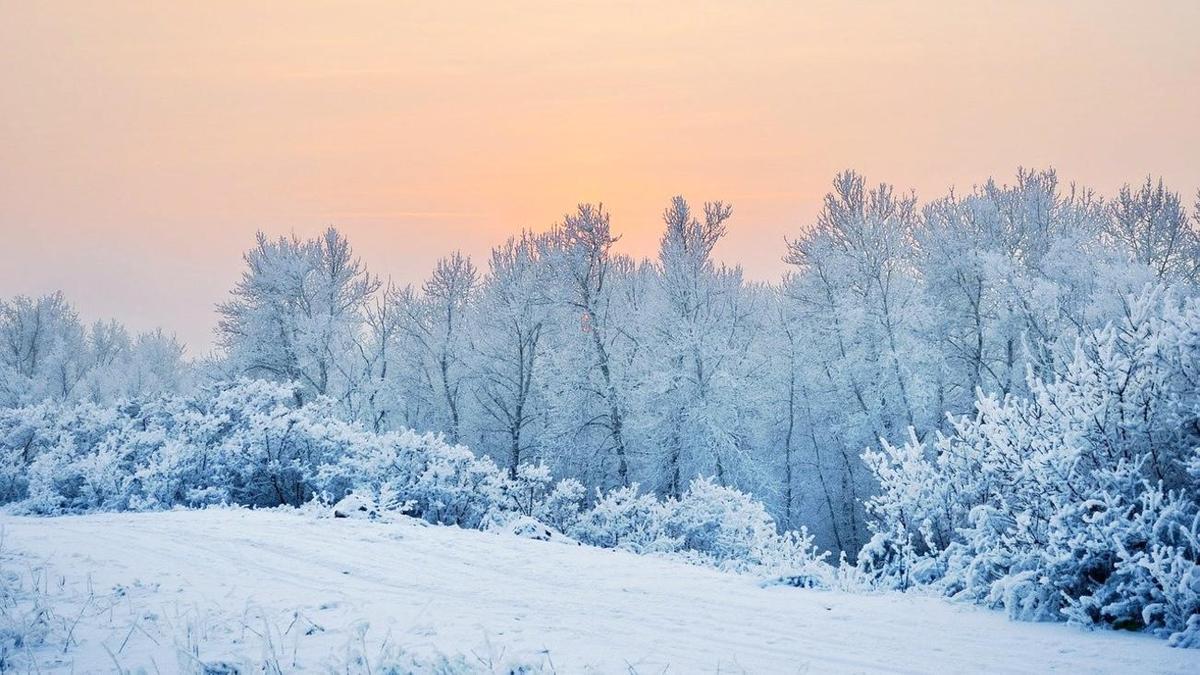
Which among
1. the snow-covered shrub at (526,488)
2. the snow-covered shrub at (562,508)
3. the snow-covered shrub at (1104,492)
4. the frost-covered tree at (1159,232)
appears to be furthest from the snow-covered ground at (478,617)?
the frost-covered tree at (1159,232)

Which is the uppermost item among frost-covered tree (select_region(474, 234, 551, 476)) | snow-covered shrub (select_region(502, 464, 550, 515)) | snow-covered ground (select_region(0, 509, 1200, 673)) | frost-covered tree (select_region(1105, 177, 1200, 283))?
frost-covered tree (select_region(1105, 177, 1200, 283))

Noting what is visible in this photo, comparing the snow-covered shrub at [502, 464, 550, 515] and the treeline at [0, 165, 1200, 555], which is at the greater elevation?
the treeline at [0, 165, 1200, 555]

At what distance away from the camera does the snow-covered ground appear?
18.1 feet

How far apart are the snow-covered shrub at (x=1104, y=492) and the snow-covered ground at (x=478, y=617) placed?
356 millimetres

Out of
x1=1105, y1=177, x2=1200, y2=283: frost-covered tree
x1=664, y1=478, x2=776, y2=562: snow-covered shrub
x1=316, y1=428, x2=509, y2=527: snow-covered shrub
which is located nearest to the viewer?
x1=316, y1=428, x2=509, y2=527: snow-covered shrub

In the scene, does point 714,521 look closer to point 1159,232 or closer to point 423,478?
point 423,478

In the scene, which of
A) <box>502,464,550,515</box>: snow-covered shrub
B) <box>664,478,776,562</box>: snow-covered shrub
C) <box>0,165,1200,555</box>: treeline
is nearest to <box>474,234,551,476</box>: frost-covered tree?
<box>0,165,1200,555</box>: treeline

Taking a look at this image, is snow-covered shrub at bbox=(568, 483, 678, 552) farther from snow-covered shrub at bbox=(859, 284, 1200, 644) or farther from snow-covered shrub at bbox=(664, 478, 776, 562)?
snow-covered shrub at bbox=(859, 284, 1200, 644)

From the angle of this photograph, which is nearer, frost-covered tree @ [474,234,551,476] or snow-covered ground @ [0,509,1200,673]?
snow-covered ground @ [0,509,1200,673]

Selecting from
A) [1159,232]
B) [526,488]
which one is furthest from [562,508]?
[1159,232]

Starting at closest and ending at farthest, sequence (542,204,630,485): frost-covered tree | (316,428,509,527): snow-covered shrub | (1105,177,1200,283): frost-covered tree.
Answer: (316,428,509,527): snow-covered shrub < (1105,177,1200,283): frost-covered tree < (542,204,630,485): frost-covered tree

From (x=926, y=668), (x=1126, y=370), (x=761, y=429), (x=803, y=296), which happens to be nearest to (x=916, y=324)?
(x=803, y=296)

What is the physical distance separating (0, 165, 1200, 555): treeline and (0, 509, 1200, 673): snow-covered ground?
50.3ft

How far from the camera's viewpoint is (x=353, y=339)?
3108 cm
